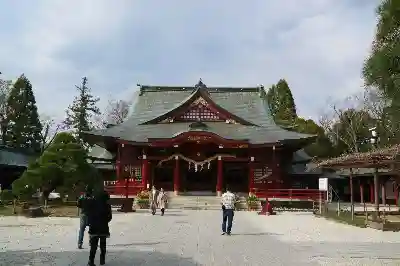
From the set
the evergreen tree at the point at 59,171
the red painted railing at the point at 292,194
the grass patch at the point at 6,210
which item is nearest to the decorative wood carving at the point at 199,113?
the red painted railing at the point at 292,194

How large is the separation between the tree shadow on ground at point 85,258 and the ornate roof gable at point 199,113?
28667 millimetres

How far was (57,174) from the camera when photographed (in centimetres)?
2545

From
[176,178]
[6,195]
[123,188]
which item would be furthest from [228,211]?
[123,188]

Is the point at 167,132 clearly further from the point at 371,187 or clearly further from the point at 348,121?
the point at 348,121

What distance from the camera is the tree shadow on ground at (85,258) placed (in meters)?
9.31

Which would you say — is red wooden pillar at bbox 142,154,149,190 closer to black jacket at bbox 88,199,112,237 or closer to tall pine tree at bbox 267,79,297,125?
black jacket at bbox 88,199,112,237

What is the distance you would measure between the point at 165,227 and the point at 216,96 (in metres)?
29.7

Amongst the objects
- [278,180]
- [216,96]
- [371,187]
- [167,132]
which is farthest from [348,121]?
[167,132]

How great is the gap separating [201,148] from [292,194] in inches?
301

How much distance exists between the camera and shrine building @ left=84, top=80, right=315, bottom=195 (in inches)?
1360

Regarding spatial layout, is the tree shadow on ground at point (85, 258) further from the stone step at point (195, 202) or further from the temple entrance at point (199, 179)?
the temple entrance at point (199, 179)

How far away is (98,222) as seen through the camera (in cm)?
888

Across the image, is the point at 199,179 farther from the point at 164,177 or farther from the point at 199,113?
the point at 199,113

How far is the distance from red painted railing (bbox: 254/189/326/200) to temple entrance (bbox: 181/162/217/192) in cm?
489
